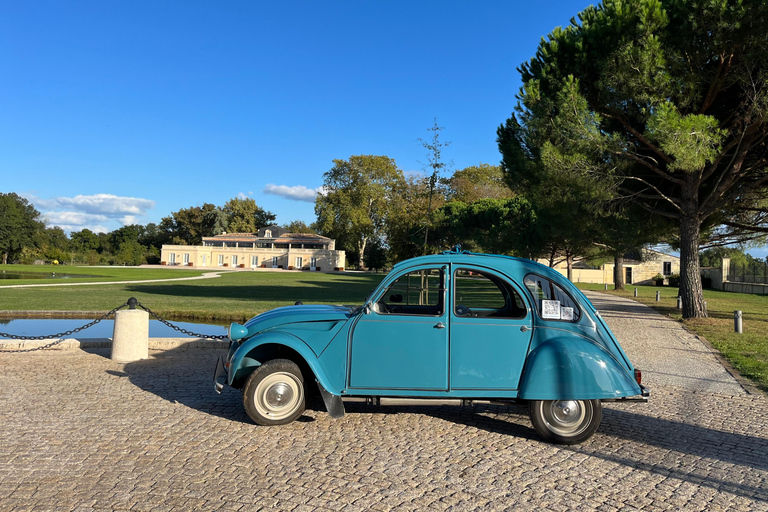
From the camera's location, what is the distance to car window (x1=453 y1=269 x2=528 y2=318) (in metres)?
5.48

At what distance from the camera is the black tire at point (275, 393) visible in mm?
5500

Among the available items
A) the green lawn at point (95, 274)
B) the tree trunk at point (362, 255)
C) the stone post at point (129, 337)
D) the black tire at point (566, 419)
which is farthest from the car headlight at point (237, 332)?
the tree trunk at point (362, 255)

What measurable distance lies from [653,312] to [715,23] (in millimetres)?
10787

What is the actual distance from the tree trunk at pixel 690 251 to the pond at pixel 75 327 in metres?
13.8

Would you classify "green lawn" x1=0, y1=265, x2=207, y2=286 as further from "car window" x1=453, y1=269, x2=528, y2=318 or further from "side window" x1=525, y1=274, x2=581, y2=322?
"side window" x1=525, y1=274, x2=581, y2=322

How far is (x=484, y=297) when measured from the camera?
6301 millimetres

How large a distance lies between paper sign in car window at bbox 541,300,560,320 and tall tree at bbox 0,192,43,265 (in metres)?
90.1

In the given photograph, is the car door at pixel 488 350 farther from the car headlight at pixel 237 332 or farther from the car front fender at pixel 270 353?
the car headlight at pixel 237 332

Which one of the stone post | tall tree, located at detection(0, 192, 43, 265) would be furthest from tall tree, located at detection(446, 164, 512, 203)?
tall tree, located at detection(0, 192, 43, 265)

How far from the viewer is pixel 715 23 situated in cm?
1376

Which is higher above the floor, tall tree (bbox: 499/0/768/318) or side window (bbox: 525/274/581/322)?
tall tree (bbox: 499/0/768/318)

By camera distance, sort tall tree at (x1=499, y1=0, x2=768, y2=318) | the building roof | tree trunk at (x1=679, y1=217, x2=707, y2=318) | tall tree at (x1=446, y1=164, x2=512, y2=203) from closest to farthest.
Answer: tall tree at (x1=499, y1=0, x2=768, y2=318) → tree trunk at (x1=679, y1=217, x2=707, y2=318) → tall tree at (x1=446, y1=164, x2=512, y2=203) → the building roof

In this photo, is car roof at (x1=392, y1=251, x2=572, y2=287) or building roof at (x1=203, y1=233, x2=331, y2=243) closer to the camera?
car roof at (x1=392, y1=251, x2=572, y2=287)

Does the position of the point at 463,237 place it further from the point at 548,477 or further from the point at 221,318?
the point at 548,477
